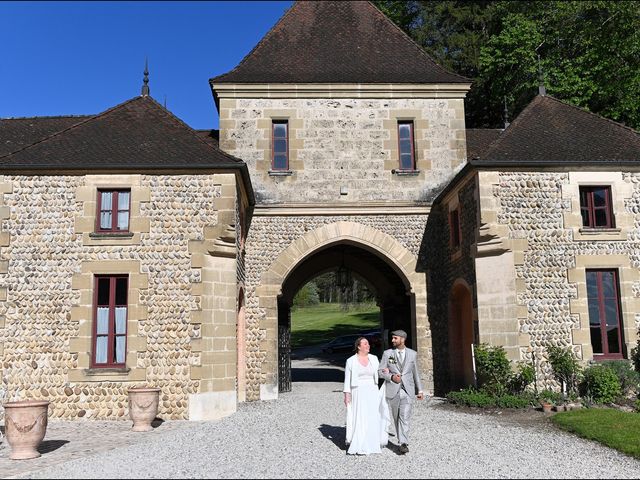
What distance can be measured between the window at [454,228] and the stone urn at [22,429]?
939 cm

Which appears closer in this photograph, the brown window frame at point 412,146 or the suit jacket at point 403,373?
the suit jacket at point 403,373

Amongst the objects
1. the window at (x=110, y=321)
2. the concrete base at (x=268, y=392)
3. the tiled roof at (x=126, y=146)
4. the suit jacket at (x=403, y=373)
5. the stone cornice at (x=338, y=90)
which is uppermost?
the stone cornice at (x=338, y=90)

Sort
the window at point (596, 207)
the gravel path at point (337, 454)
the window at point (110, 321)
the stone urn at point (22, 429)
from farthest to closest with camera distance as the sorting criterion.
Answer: the window at point (596, 207), the window at point (110, 321), the stone urn at point (22, 429), the gravel path at point (337, 454)

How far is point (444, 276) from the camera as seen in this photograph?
49.0 feet

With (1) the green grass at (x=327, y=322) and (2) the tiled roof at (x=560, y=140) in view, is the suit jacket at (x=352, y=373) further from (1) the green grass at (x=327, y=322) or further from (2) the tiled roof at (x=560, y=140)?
(1) the green grass at (x=327, y=322)

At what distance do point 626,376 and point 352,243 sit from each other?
667 centimetres

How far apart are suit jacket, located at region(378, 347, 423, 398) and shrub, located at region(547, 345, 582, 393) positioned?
5.11 m

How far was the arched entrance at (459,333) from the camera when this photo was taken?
1428 centimetres

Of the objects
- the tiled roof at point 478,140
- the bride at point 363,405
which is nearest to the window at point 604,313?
the tiled roof at point 478,140

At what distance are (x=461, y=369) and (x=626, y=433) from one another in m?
5.90

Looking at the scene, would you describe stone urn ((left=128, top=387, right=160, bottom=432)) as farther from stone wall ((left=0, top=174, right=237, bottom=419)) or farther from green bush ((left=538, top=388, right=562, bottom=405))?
green bush ((left=538, top=388, right=562, bottom=405))

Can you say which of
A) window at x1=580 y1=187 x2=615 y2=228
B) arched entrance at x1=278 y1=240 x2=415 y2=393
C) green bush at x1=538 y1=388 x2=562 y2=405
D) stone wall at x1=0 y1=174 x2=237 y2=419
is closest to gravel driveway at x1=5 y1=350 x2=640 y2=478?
green bush at x1=538 y1=388 x2=562 y2=405

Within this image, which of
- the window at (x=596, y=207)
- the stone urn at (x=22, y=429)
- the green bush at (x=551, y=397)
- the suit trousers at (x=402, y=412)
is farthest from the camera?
the window at (x=596, y=207)

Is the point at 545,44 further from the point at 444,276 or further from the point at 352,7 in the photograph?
the point at 444,276
